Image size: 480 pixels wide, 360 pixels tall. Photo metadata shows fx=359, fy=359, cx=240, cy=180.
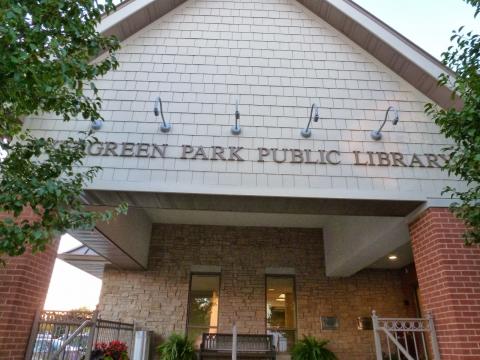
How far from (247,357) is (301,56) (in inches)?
240

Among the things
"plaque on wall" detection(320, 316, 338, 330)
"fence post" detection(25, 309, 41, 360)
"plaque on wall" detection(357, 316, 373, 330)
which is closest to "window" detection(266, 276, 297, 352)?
"plaque on wall" detection(320, 316, 338, 330)

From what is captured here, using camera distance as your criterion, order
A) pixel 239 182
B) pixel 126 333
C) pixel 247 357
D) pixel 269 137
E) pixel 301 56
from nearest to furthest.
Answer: pixel 239 182 < pixel 269 137 < pixel 301 56 < pixel 247 357 < pixel 126 333

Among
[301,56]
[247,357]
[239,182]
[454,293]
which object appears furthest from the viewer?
[247,357]

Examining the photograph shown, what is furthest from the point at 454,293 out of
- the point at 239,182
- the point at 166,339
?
the point at 166,339

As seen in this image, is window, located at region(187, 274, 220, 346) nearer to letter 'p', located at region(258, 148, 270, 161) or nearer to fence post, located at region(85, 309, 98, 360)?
fence post, located at region(85, 309, 98, 360)

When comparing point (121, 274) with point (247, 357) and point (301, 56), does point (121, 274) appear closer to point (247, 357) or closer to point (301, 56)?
point (247, 357)

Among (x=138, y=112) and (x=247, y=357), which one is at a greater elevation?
(x=138, y=112)

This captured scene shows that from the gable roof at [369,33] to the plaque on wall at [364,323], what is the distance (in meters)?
5.59

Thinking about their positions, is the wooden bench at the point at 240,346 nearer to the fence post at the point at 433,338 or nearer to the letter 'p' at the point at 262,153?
the fence post at the point at 433,338

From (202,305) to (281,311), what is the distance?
2.00 meters

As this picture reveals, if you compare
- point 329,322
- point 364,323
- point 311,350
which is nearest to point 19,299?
point 311,350

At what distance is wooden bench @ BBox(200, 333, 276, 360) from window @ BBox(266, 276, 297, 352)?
32.0 inches

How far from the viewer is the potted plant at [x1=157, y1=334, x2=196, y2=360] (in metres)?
7.64

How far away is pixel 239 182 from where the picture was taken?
491 cm
